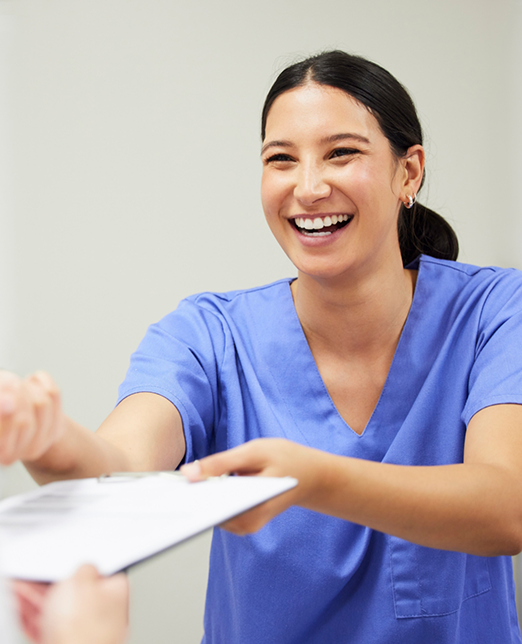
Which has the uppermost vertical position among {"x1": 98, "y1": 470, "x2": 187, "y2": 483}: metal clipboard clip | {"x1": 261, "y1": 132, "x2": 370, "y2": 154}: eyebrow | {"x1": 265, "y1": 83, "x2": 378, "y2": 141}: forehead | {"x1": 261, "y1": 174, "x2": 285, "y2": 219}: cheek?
{"x1": 265, "y1": 83, "x2": 378, "y2": 141}: forehead

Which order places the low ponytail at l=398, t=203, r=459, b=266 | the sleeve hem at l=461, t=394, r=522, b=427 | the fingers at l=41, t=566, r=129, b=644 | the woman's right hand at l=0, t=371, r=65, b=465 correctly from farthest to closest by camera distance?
the low ponytail at l=398, t=203, r=459, b=266 → the sleeve hem at l=461, t=394, r=522, b=427 → the woman's right hand at l=0, t=371, r=65, b=465 → the fingers at l=41, t=566, r=129, b=644

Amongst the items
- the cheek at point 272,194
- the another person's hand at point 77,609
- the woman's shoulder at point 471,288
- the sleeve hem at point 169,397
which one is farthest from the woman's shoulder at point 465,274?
the another person's hand at point 77,609

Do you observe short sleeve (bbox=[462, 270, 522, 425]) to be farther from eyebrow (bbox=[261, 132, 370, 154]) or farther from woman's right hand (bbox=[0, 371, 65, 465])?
woman's right hand (bbox=[0, 371, 65, 465])

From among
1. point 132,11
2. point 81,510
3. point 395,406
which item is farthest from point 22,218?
point 81,510

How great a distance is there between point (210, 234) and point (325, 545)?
32.6 inches

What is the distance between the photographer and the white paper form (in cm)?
33

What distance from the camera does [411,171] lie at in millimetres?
889

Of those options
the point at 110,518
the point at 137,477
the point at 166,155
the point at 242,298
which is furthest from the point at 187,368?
the point at 166,155

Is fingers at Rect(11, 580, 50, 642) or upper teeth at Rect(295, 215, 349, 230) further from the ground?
upper teeth at Rect(295, 215, 349, 230)

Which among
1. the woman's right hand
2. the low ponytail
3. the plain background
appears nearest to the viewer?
the woman's right hand

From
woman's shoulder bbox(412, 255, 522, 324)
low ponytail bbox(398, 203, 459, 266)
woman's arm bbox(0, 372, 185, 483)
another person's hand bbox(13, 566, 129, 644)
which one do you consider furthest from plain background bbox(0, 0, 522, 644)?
another person's hand bbox(13, 566, 129, 644)

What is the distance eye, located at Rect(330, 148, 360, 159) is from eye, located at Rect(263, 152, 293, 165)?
2.2 inches

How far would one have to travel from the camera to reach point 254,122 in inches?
56.8

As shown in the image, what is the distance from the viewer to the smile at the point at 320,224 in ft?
2.64
